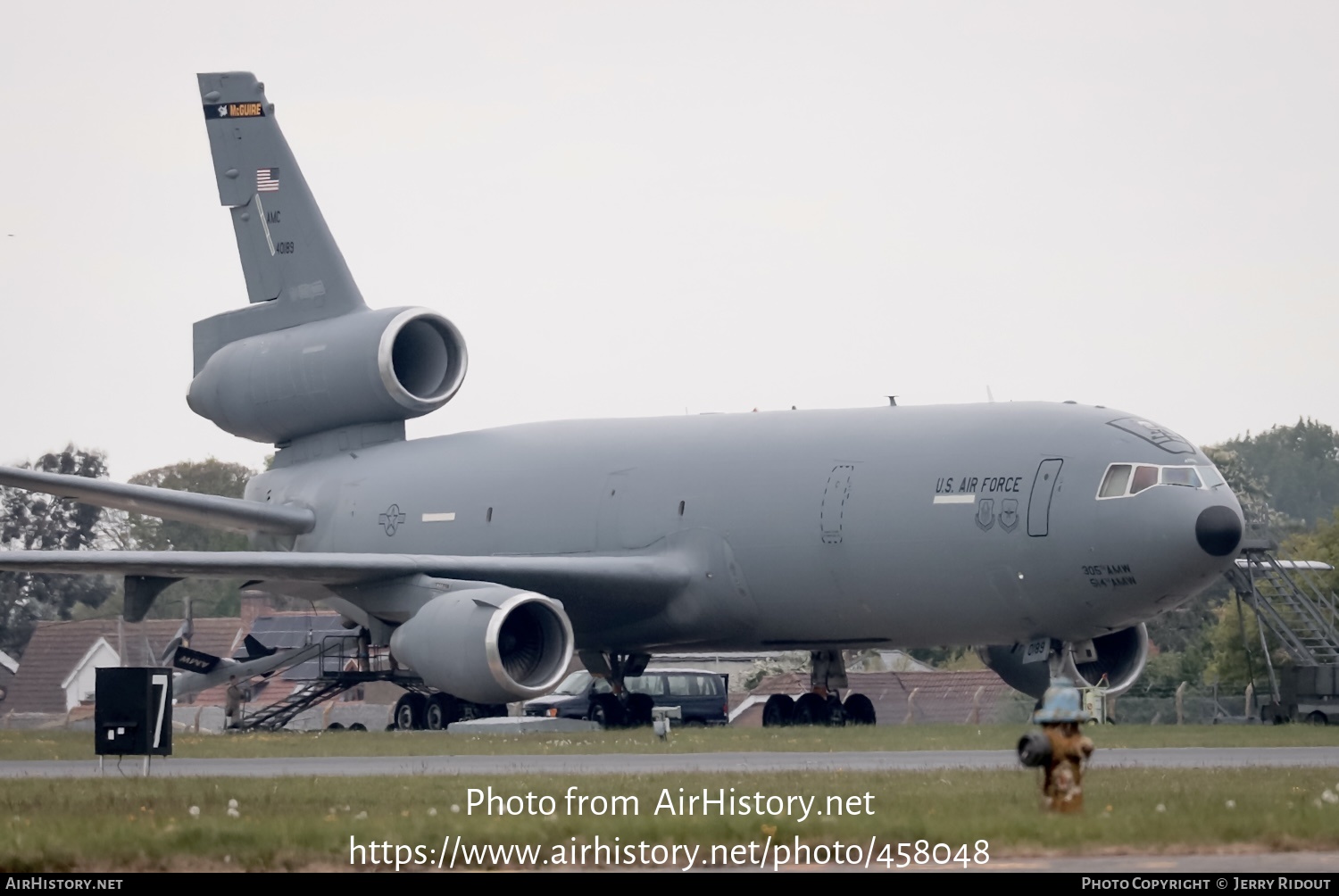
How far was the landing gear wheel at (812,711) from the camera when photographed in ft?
87.5

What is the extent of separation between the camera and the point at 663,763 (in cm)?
1725

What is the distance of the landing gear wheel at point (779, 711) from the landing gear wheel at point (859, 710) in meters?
0.77

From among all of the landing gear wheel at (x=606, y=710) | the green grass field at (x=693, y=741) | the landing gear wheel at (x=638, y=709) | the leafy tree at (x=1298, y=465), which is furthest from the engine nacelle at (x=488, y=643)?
the leafy tree at (x=1298, y=465)

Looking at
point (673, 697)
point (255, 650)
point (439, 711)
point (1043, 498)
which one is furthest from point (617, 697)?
point (1043, 498)

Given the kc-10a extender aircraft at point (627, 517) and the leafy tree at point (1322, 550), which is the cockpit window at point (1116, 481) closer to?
the kc-10a extender aircraft at point (627, 517)

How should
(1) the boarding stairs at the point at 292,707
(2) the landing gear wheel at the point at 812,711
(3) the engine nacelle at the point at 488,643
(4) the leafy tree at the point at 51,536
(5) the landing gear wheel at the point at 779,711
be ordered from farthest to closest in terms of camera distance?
(4) the leafy tree at the point at 51,536 < (1) the boarding stairs at the point at 292,707 < (5) the landing gear wheel at the point at 779,711 < (2) the landing gear wheel at the point at 812,711 < (3) the engine nacelle at the point at 488,643

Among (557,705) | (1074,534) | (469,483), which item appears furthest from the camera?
(557,705)

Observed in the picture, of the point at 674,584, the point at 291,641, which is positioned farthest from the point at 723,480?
the point at 291,641

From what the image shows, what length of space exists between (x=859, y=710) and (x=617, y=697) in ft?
11.0

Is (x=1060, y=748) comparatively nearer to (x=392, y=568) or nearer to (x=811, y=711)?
(x=392, y=568)

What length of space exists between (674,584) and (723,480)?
149 cm

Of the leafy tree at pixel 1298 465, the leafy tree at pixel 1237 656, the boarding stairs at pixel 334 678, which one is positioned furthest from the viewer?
the leafy tree at pixel 1298 465

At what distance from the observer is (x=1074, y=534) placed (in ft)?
72.8
